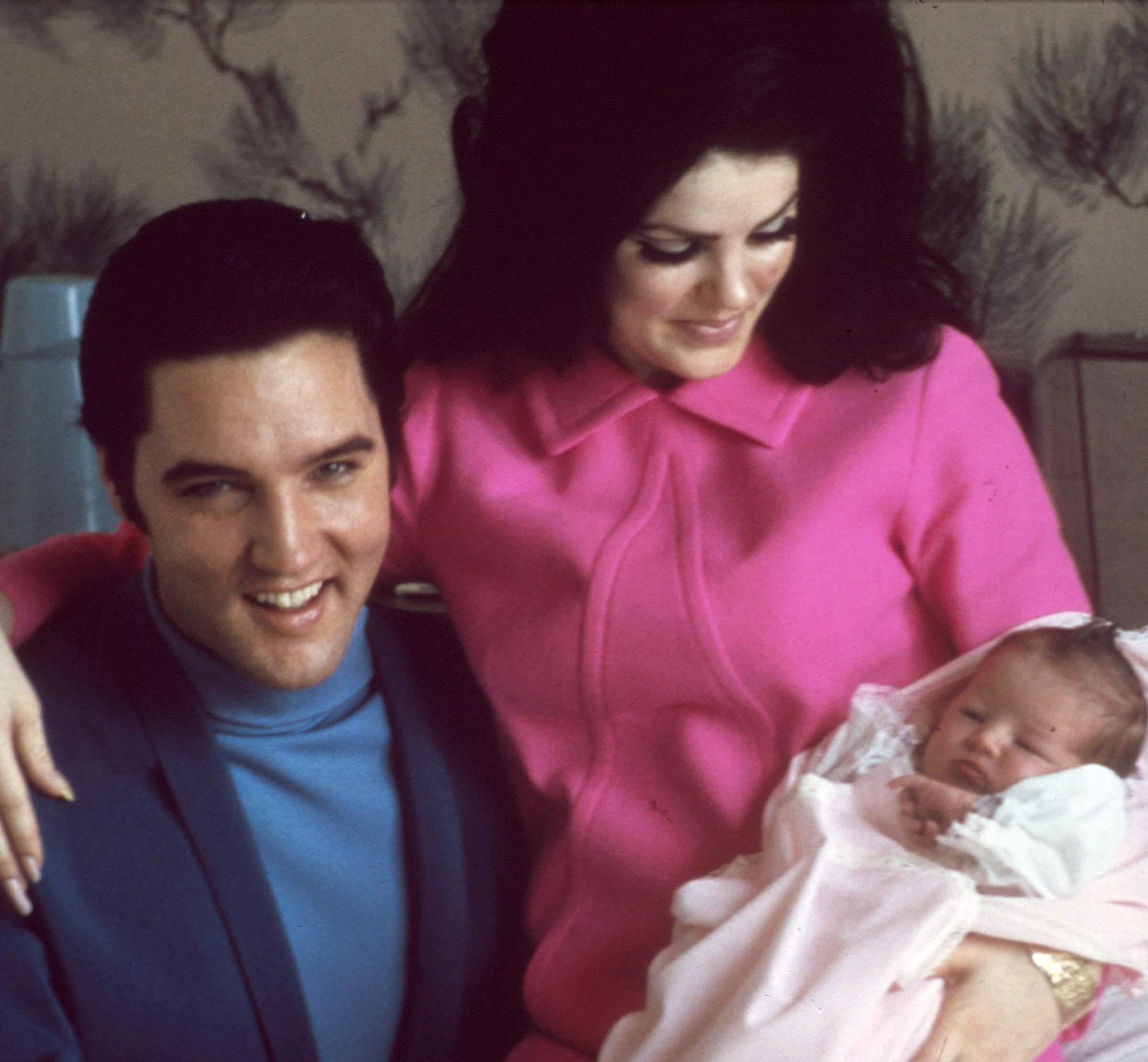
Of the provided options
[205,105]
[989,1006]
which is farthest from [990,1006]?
[205,105]

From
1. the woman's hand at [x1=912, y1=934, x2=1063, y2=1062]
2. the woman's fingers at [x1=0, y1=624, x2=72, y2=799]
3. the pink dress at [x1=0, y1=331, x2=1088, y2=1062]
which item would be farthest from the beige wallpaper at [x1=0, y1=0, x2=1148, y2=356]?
the woman's hand at [x1=912, y1=934, x2=1063, y2=1062]

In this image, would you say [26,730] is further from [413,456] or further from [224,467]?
[413,456]

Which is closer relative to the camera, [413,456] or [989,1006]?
[989,1006]

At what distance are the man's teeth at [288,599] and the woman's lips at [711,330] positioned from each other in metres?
0.36

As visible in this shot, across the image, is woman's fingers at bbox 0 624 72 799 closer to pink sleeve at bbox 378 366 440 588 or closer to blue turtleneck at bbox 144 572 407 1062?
blue turtleneck at bbox 144 572 407 1062

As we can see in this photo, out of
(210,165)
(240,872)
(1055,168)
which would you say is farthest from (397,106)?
(240,872)

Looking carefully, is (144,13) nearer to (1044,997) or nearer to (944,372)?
(944,372)

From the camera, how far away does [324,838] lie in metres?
1.17

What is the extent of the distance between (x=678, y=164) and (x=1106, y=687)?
19.7 inches

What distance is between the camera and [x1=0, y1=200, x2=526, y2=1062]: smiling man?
3.41ft

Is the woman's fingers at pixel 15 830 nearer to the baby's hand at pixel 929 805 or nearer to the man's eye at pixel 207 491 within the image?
the man's eye at pixel 207 491

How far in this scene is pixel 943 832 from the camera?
3.21 ft

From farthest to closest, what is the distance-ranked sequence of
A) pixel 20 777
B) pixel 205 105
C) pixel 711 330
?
pixel 205 105 < pixel 711 330 < pixel 20 777

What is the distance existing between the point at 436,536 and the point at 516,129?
382mm
